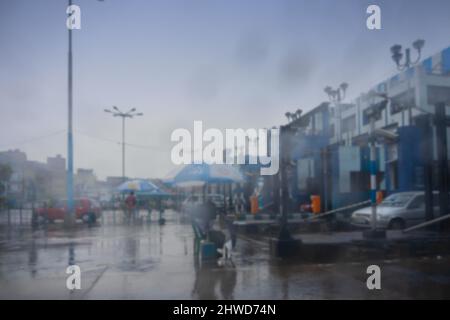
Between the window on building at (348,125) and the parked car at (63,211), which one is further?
the parked car at (63,211)

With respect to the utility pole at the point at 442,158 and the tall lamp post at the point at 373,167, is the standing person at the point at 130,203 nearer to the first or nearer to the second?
the tall lamp post at the point at 373,167

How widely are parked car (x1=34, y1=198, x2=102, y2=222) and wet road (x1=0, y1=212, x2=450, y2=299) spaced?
7.63 meters

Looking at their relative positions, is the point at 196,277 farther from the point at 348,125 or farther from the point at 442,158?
the point at 348,125

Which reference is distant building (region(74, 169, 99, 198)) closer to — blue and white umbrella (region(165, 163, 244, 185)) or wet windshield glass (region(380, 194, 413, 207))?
wet windshield glass (region(380, 194, 413, 207))

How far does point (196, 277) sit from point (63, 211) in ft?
41.3

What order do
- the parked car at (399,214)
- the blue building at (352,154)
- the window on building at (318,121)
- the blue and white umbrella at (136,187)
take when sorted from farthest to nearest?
the blue and white umbrella at (136,187) < the window on building at (318,121) < the blue building at (352,154) < the parked car at (399,214)

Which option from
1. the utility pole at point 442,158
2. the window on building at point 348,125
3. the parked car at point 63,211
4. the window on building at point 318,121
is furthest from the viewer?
the parked car at point 63,211

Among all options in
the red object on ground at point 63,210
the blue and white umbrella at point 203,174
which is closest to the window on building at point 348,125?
the blue and white umbrella at point 203,174

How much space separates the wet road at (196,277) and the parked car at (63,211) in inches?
300

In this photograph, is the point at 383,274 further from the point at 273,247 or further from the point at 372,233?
the point at 372,233

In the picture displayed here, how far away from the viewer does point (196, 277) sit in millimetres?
5781

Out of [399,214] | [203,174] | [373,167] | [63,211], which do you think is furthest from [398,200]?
[63,211]

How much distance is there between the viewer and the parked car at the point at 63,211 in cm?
1600
